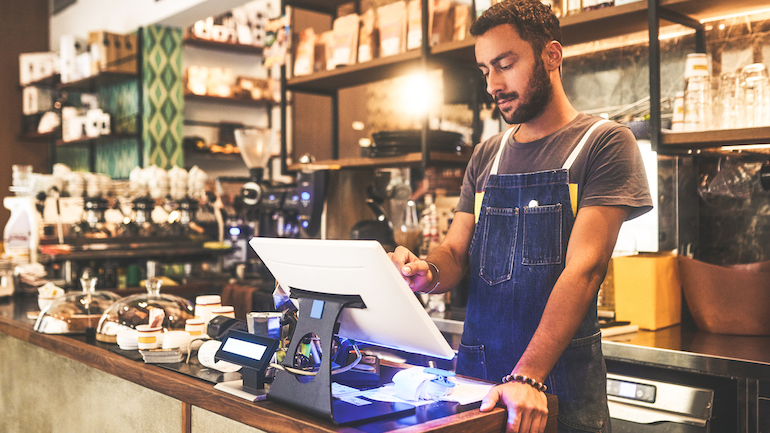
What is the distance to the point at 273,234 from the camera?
3.67 metres

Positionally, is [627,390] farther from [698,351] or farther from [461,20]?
[461,20]

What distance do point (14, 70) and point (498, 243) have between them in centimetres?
712

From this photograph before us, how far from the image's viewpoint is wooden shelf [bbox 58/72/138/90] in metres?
5.93

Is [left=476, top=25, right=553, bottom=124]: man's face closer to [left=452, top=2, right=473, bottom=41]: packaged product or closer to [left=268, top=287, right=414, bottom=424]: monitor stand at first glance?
[left=268, top=287, right=414, bottom=424]: monitor stand

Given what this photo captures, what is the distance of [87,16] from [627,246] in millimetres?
6059

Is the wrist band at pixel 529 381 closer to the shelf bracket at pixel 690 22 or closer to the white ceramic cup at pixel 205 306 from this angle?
the white ceramic cup at pixel 205 306

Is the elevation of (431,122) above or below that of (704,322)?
above

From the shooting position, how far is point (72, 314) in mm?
2168

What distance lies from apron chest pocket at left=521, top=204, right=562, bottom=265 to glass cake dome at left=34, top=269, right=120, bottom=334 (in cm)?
140

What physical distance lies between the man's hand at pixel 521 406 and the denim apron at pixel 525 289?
1.17 feet

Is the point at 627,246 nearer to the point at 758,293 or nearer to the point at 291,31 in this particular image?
the point at 758,293

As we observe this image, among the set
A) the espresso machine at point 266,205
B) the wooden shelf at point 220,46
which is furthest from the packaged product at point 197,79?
the espresso machine at point 266,205

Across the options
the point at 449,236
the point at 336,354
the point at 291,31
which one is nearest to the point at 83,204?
the point at 291,31

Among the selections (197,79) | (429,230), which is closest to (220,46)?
(197,79)
